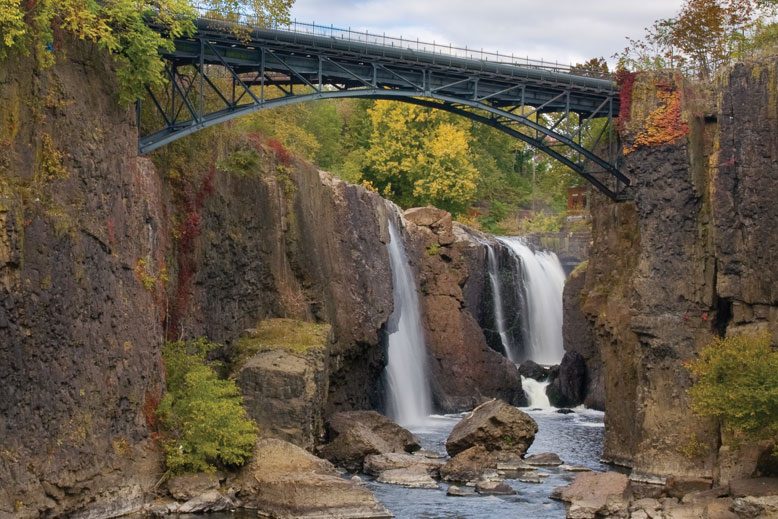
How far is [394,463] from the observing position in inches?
1377

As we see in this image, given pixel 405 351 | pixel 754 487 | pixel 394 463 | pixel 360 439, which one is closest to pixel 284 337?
pixel 360 439

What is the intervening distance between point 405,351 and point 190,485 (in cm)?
2204

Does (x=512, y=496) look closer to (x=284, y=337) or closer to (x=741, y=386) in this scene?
(x=741, y=386)

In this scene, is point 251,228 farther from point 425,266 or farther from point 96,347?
point 425,266

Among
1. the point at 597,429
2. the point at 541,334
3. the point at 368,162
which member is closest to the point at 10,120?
the point at 597,429

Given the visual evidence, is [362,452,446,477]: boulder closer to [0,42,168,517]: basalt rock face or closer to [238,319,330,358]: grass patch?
[238,319,330,358]: grass patch

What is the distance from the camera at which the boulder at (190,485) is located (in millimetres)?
28953

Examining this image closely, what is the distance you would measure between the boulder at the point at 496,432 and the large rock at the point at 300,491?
7803 millimetres

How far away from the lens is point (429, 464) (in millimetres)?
35438

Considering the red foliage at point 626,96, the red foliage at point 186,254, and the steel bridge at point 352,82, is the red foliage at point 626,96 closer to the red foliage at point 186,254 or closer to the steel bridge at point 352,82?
the steel bridge at point 352,82

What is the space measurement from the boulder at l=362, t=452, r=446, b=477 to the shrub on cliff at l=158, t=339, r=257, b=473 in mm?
4003

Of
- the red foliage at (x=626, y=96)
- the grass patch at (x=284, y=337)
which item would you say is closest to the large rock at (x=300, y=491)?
the grass patch at (x=284, y=337)

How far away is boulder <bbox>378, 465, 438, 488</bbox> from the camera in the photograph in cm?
3325

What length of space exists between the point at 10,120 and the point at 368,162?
46467 millimetres
